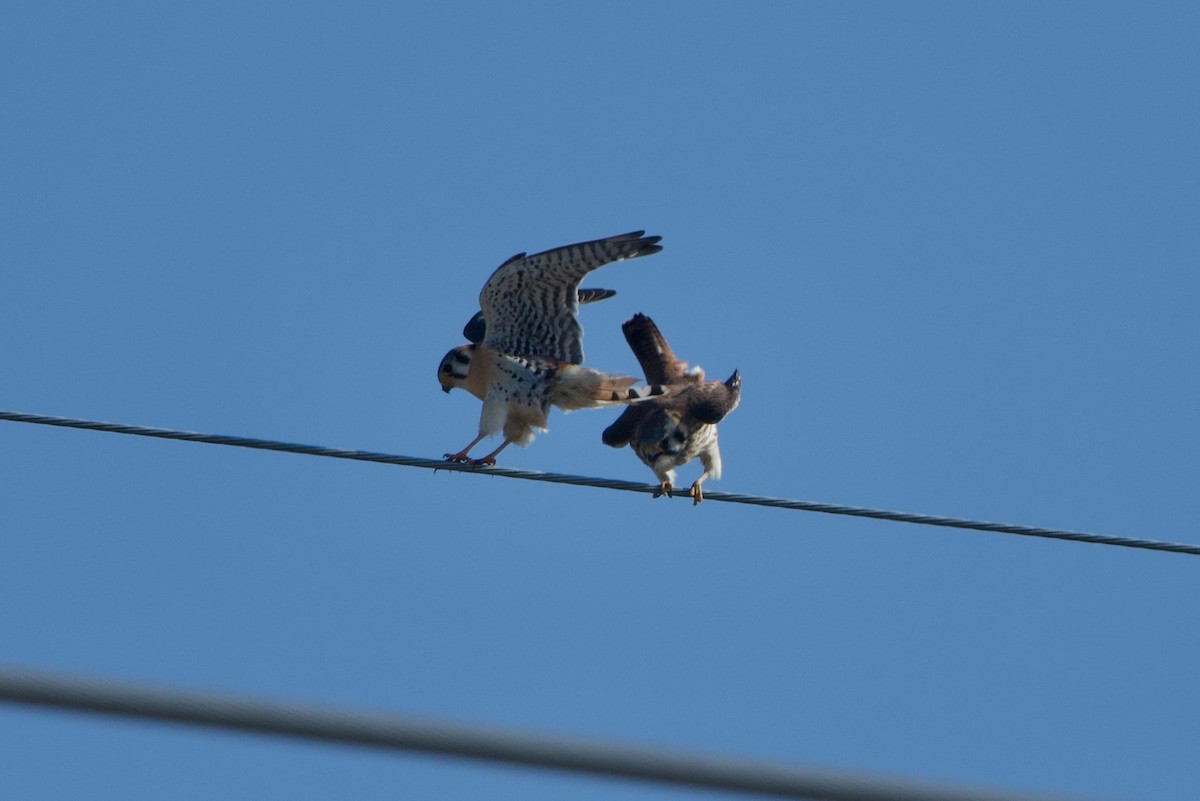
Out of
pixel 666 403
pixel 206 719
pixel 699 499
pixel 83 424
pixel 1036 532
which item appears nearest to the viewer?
pixel 206 719

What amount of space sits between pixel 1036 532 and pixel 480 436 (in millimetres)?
4626

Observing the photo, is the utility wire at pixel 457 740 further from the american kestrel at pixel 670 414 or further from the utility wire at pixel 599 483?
the american kestrel at pixel 670 414

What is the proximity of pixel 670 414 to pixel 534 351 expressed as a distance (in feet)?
3.20

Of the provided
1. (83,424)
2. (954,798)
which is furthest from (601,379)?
(954,798)

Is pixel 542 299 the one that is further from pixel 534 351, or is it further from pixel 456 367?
pixel 456 367

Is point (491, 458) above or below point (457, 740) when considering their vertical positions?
above

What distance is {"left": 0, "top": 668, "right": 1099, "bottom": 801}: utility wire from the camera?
2.14m

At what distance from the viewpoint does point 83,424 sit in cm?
619

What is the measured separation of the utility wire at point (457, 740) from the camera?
2.14 metres

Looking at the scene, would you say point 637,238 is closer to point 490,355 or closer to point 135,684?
point 490,355

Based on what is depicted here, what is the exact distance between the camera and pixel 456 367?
10.1 m

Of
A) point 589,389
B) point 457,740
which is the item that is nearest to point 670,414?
point 589,389

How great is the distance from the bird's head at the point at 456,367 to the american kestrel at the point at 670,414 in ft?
3.94

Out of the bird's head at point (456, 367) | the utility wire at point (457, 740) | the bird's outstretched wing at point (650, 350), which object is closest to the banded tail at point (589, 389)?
the bird's head at point (456, 367)
